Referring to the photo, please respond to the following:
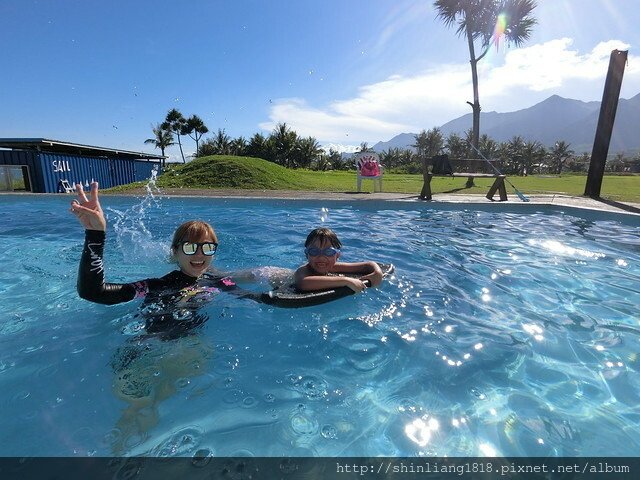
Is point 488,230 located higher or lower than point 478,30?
lower

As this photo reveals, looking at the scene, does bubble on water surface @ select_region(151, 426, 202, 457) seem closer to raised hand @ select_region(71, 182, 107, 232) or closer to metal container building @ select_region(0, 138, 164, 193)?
raised hand @ select_region(71, 182, 107, 232)

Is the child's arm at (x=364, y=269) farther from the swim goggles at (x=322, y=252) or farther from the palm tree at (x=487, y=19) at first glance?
the palm tree at (x=487, y=19)

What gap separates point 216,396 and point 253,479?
743 millimetres

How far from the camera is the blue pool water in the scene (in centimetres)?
207

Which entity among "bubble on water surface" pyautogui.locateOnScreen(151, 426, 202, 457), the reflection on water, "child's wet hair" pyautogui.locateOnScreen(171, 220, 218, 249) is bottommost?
"bubble on water surface" pyautogui.locateOnScreen(151, 426, 202, 457)

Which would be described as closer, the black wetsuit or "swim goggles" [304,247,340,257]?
the black wetsuit

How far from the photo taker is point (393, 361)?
9.45 feet

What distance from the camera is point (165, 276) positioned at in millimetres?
2904

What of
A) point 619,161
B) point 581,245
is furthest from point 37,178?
point 619,161

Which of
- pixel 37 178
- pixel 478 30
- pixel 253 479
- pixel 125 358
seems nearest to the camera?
pixel 253 479

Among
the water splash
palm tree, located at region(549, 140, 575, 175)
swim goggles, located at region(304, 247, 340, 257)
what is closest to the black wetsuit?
swim goggles, located at region(304, 247, 340, 257)

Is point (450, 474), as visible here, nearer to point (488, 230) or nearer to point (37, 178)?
point (488, 230)

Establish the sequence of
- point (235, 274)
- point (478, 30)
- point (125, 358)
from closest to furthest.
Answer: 1. point (125, 358)
2. point (235, 274)
3. point (478, 30)

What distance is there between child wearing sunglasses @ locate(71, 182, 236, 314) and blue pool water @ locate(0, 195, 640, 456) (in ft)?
1.20
